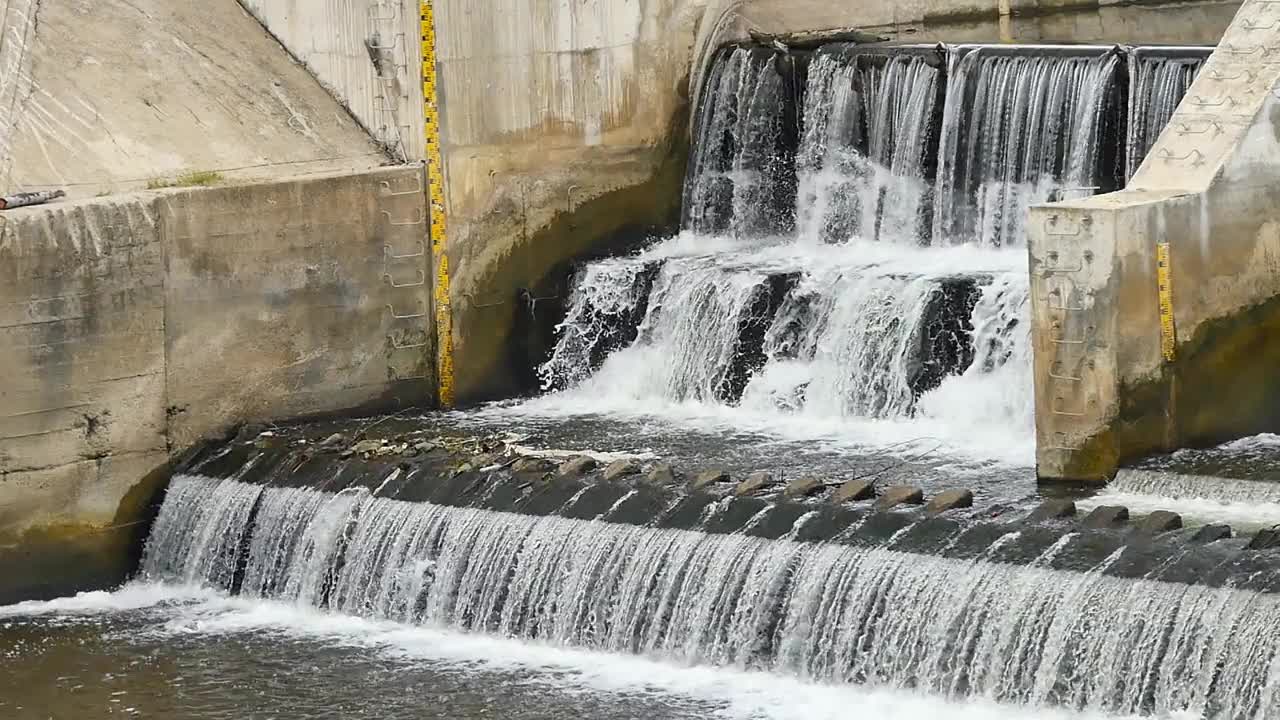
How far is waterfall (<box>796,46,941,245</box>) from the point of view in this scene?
2261 cm

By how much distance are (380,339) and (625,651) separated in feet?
18.5

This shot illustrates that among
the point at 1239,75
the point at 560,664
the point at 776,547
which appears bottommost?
the point at 560,664

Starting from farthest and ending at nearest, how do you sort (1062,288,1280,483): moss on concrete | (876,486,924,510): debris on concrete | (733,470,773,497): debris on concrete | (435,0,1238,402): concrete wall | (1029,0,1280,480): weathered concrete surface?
(435,0,1238,402): concrete wall → (1062,288,1280,483): moss on concrete → (1029,0,1280,480): weathered concrete surface → (733,470,773,497): debris on concrete → (876,486,924,510): debris on concrete

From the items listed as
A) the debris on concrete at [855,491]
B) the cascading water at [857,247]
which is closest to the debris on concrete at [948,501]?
the debris on concrete at [855,491]

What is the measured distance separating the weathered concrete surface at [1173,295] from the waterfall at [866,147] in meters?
4.16

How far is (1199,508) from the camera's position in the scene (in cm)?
1678

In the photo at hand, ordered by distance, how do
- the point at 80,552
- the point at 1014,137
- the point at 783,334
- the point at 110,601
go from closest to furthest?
1. the point at 110,601
2. the point at 80,552
3. the point at 783,334
4. the point at 1014,137

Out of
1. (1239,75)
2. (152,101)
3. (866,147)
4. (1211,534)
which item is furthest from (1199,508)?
(152,101)

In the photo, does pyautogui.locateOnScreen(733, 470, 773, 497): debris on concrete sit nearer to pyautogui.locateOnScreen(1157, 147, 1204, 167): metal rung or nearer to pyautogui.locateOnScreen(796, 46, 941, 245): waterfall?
pyautogui.locateOnScreen(1157, 147, 1204, 167): metal rung

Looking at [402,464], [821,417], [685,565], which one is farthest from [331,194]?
[685,565]

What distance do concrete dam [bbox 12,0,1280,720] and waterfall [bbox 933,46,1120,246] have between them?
0.11 ft

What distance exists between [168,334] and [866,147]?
20.9 ft

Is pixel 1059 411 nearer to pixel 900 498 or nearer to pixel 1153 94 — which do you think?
pixel 900 498

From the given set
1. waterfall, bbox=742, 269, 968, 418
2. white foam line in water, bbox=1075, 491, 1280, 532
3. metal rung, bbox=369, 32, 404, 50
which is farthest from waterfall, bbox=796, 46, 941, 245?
white foam line in water, bbox=1075, 491, 1280, 532
